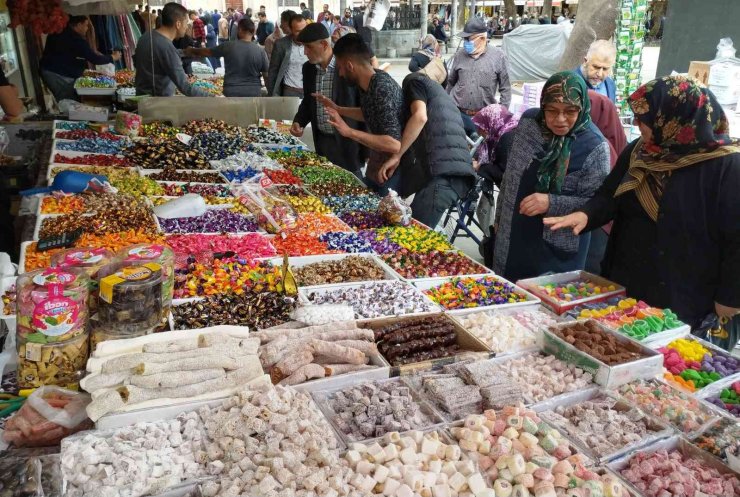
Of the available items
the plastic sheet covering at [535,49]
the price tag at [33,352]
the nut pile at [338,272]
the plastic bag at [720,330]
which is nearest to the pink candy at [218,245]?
the nut pile at [338,272]

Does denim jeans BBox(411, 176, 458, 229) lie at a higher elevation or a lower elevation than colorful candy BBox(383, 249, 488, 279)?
higher

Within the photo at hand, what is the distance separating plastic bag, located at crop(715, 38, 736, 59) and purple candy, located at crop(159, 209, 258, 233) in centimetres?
721

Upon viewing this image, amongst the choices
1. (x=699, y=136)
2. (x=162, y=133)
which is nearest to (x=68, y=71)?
(x=162, y=133)

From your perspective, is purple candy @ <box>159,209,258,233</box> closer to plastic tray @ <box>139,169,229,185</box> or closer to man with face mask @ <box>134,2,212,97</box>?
plastic tray @ <box>139,169,229,185</box>

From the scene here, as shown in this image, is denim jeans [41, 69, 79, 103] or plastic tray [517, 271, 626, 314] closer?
plastic tray [517, 271, 626, 314]

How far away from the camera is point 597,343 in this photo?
7.12ft

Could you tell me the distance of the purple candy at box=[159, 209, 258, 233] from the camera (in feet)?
11.3

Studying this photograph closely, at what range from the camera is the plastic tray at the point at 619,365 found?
2.03 metres

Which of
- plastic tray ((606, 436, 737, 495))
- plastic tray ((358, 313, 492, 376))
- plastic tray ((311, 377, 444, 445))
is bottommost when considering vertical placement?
plastic tray ((606, 436, 737, 495))

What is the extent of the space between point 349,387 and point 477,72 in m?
6.07

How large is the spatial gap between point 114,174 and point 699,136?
3.98m

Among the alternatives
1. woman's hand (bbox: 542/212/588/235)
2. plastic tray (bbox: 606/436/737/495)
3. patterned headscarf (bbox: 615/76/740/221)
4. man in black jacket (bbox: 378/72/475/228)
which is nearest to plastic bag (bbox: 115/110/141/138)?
man in black jacket (bbox: 378/72/475/228)

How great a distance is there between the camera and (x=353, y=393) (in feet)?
6.36

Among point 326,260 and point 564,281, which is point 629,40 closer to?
point 564,281
